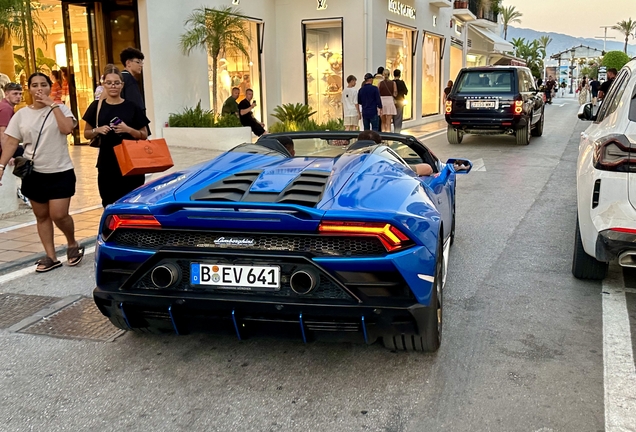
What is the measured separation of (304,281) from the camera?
2.86m

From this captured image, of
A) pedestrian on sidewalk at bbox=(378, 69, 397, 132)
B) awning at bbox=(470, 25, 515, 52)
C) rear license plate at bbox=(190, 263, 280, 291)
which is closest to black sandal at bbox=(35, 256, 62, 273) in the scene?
rear license plate at bbox=(190, 263, 280, 291)

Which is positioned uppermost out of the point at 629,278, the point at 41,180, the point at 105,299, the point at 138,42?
the point at 138,42

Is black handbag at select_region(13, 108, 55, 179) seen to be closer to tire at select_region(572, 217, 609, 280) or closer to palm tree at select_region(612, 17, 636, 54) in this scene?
tire at select_region(572, 217, 609, 280)

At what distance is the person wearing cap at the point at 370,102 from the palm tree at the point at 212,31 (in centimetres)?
374

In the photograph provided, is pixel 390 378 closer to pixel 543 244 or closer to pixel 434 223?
pixel 434 223

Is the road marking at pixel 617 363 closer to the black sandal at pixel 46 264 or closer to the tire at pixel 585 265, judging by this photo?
the tire at pixel 585 265

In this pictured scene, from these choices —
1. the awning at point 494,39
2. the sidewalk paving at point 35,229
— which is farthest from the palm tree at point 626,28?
the sidewalk paving at point 35,229

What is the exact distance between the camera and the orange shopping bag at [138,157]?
4984 mm

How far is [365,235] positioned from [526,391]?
3.73 ft

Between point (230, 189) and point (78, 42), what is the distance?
13467 mm

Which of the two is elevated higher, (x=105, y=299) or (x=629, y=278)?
(x=105, y=299)

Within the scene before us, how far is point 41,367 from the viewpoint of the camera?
3.39 m

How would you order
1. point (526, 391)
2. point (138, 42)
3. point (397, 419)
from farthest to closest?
point (138, 42) < point (526, 391) < point (397, 419)

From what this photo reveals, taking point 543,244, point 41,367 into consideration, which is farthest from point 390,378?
point 543,244
